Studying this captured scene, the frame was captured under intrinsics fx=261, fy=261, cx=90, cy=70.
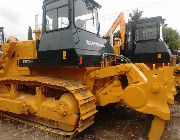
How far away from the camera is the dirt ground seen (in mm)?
5410

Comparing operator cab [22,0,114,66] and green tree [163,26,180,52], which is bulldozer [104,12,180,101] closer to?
operator cab [22,0,114,66]

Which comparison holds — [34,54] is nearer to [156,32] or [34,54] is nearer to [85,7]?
[85,7]

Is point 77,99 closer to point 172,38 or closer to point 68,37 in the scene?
point 68,37

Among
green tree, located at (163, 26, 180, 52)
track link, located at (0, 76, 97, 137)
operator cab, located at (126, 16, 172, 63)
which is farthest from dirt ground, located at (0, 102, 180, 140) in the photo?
green tree, located at (163, 26, 180, 52)

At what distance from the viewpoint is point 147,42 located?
9695mm

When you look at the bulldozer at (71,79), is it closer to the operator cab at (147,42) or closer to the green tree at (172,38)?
the operator cab at (147,42)

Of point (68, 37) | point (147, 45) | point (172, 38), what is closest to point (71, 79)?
Answer: point (68, 37)

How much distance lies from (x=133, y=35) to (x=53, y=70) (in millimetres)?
4752

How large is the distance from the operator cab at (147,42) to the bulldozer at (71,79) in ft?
9.60

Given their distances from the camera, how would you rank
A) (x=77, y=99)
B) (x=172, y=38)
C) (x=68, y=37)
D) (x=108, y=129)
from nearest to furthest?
(x=77, y=99) → (x=68, y=37) → (x=108, y=129) → (x=172, y=38)

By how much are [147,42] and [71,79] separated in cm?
464

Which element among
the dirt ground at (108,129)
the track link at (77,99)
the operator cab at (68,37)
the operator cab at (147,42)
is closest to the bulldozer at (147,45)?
the operator cab at (147,42)

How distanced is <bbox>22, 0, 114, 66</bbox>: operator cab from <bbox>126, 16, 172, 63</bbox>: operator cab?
136 inches

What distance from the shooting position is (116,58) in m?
6.90
